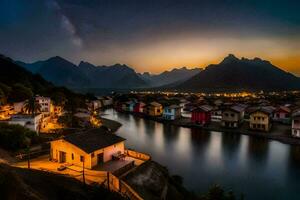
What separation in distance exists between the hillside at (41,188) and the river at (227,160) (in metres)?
11.3

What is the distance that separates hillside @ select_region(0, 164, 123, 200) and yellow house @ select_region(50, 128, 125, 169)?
3.36 meters

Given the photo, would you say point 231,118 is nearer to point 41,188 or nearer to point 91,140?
point 91,140

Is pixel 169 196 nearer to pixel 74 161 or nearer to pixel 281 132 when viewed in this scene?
pixel 74 161

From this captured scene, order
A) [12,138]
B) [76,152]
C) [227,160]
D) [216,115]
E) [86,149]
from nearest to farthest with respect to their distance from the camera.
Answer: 1. [86,149]
2. [76,152]
3. [12,138]
4. [227,160]
5. [216,115]

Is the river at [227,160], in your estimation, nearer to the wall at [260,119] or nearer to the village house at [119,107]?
the wall at [260,119]

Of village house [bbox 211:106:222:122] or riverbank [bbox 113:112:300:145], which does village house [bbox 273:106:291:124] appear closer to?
riverbank [bbox 113:112:300:145]

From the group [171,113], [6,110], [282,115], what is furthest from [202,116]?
[6,110]

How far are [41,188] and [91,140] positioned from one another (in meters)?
7.54

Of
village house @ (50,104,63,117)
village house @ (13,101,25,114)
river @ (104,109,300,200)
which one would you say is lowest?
river @ (104,109,300,200)

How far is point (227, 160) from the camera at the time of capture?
29672mm

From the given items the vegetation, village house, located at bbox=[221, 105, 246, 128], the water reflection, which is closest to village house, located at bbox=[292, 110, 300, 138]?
the water reflection

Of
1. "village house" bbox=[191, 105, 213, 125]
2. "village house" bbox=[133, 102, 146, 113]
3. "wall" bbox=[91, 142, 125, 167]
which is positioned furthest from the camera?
"village house" bbox=[133, 102, 146, 113]

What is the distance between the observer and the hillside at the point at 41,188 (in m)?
9.73

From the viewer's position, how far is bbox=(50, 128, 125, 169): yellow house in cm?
1728
